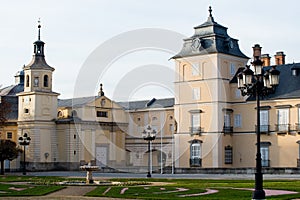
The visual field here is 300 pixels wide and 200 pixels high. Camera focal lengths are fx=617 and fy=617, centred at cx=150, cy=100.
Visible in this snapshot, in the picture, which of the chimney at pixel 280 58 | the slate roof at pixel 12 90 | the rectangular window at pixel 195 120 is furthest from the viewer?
the slate roof at pixel 12 90

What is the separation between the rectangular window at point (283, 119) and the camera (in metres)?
59.9

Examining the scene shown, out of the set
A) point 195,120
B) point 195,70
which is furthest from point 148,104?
point 195,70

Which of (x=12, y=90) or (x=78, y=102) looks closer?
(x=78, y=102)

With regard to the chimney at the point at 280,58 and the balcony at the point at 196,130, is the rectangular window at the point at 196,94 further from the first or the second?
the chimney at the point at 280,58

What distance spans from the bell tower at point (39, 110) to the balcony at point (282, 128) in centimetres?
2986

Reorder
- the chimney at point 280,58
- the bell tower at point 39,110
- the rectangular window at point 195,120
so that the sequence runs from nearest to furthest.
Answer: the rectangular window at point 195,120
the chimney at point 280,58
the bell tower at point 39,110

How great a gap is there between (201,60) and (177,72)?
12.1ft

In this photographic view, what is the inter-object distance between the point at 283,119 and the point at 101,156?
29052 millimetres

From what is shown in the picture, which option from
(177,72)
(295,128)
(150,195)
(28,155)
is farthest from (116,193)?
(28,155)

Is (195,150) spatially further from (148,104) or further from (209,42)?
(148,104)

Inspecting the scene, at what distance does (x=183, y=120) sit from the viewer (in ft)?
218

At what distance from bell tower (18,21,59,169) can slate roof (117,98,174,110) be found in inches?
561

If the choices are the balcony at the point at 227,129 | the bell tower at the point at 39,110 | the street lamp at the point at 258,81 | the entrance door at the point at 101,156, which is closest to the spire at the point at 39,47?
the bell tower at the point at 39,110

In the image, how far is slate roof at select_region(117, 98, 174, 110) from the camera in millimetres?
86250
